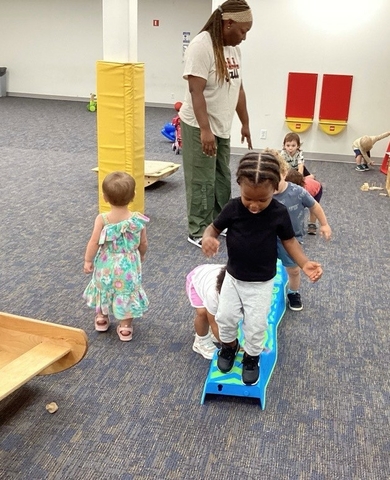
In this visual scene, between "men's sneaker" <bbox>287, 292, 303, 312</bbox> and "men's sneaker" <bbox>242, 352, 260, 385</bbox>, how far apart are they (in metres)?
0.86

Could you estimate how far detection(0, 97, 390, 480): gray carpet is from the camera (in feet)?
6.33

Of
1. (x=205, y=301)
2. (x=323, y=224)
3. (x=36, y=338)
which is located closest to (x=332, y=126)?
(x=323, y=224)

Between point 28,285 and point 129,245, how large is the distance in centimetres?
97

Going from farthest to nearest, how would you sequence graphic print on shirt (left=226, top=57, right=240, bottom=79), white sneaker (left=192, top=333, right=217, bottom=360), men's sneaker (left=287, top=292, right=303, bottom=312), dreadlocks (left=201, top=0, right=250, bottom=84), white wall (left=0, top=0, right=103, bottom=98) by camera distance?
white wall (left=0, top=0, right=103, bottom=98) < graphic print on shirt (left=226, top=57, right=240, bottom=79) < dreadlocks (left=201, top=0, right=250, bottom=84) < men's sneaker (left=287, top=292, right=303, bottom=312) < white sneaker (left=192, top=333, right=217, bottom=360)

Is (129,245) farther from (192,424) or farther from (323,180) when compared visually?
(323,180)

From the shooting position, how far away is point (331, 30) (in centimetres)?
682

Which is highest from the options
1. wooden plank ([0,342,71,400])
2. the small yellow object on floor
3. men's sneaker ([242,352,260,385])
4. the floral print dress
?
the floral print dress

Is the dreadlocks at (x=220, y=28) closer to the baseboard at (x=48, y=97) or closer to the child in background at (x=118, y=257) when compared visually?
the child in background at (x=118, y=257)

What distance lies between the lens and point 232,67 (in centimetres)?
375

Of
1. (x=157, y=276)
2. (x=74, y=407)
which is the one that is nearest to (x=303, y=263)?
(x=74, y=407)

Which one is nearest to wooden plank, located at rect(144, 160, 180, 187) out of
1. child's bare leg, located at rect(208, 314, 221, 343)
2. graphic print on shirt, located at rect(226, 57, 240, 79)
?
graphic print on shirt, located at rect(226, 57, 240, 79)

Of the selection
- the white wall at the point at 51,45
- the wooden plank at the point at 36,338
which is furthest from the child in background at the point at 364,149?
the white wall at the point at 51,45

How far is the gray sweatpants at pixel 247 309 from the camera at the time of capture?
84.0 inches

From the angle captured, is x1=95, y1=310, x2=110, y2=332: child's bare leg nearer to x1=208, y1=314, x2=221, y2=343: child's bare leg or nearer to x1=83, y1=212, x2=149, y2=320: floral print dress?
x1=83, y1=212, x2=149, y2=320: floral print dress
